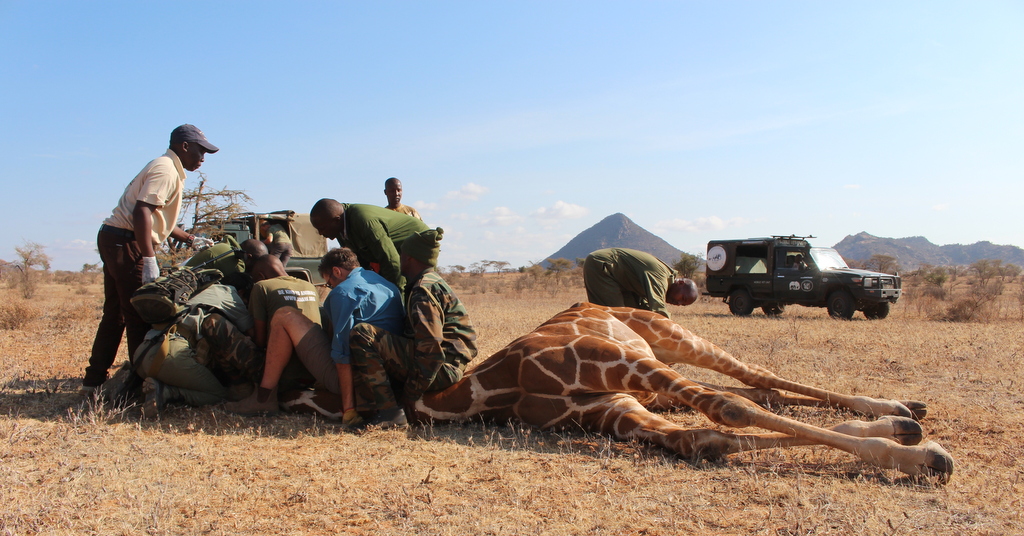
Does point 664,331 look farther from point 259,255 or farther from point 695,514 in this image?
point 259,255

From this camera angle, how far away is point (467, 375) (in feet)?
14.0

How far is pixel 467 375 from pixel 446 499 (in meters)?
1.45

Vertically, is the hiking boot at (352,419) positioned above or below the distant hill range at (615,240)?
below

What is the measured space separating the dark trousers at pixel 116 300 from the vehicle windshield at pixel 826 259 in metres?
13.2

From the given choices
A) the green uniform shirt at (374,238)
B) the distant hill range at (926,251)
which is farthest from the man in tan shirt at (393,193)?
the distant hill range at (926,251)

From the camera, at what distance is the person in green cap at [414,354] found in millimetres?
4000

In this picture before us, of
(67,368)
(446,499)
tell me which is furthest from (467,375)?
(67,368)

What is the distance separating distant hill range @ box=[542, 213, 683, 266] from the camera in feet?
295

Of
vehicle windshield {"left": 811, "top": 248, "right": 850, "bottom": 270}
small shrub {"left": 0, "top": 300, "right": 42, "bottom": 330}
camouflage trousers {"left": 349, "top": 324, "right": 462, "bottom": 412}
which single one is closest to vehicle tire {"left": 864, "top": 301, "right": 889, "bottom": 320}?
vehicle windshield {"left": 811, "top": 248, "right": 850, "bottom": 270}

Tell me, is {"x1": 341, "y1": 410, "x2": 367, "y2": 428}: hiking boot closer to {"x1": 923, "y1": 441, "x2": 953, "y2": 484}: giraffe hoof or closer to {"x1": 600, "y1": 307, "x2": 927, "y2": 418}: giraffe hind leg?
{"x1": 600, "y1": 307, "x2": 927, "y2": 418}: giraffe hind leg

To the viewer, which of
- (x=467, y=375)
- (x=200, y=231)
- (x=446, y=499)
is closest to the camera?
(x=446, y=499)

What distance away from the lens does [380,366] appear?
405 centimetres

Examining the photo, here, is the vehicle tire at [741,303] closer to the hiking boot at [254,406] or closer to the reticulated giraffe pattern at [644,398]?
the reticulated giraffe pattern at [644,398]

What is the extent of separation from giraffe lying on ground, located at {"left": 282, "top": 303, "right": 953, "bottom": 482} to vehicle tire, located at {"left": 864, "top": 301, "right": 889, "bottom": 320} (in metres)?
9.94
